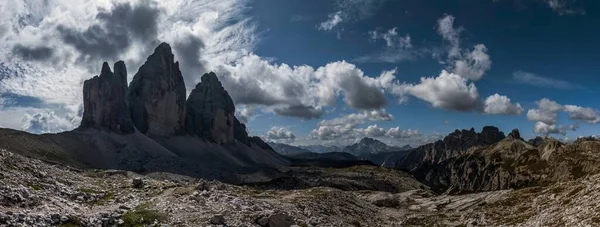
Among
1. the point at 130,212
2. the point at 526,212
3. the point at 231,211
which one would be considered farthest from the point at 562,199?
the point at 130,212

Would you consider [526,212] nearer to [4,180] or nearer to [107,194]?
[107,194]

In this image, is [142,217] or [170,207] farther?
[170,207]

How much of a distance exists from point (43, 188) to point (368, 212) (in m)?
59.4

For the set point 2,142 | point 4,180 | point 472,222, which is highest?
point 2,142

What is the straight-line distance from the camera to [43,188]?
4422 cm

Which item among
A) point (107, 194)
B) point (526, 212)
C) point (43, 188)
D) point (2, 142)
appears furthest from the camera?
point (2, 142)

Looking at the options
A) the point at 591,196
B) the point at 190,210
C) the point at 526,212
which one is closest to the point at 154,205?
the point at 190,210

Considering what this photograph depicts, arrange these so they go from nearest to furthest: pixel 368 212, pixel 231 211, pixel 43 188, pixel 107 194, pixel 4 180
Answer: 1. pixel 4 180
2. pixel 43 188
3. pixel 231 211
4. pixel 107 194
5. pixel 368 212

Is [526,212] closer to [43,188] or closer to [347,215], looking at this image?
[347,215]

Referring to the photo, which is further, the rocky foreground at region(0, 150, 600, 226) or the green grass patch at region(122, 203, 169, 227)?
the green grass patch at region(122, 203, 169, 227)

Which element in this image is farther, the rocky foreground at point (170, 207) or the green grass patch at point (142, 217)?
the green grass patch at point (142, 217)

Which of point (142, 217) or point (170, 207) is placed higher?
point (170, 207)

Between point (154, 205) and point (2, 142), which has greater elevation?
point (2, 142)

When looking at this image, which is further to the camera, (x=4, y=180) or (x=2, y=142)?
(x=2, y=142)
